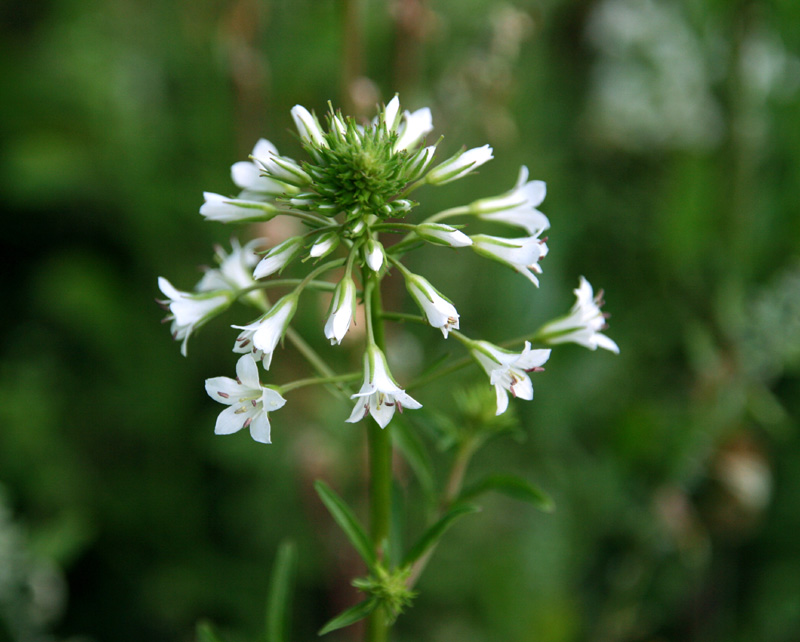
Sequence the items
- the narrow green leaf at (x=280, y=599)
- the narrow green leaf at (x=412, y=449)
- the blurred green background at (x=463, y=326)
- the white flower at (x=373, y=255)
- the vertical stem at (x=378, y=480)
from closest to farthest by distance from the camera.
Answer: the white flower at (x=373, y=255)
the vertical stem at (x=378, y=480)
the narrow green leaf at (x=280, y=599)
the narrow green leaf at (x=412, y=449)
the blurred green background at (x=463, y=326)

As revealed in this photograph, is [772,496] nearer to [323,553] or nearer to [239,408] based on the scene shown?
[323,553]

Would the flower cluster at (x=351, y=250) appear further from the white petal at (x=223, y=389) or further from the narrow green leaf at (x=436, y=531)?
the narrow green leaf at (x=436, y=531)

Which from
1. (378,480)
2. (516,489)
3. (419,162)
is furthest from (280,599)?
(419,162)

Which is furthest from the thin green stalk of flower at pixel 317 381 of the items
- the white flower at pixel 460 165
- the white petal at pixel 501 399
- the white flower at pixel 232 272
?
the white flower at pixel 460 165

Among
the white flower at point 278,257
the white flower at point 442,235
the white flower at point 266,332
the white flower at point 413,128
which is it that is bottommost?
the white flower at point 266,332

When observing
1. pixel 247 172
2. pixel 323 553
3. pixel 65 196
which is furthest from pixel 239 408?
pixel 65 196

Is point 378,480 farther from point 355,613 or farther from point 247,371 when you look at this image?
point 247,371
